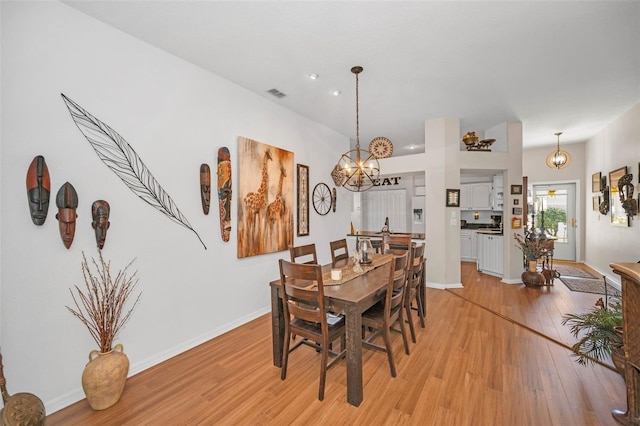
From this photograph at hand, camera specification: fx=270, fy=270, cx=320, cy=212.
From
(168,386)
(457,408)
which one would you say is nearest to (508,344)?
(457,408)

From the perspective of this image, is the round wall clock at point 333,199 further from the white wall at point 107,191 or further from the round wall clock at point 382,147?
the white wall at point 107,191

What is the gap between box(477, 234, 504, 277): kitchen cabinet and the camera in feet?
17.9

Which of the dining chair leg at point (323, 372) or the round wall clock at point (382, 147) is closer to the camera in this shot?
the dining chair leg at point (323, 372)

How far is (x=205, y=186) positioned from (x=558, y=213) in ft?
28.2

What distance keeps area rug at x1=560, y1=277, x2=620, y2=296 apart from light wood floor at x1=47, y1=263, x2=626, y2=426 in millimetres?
2354

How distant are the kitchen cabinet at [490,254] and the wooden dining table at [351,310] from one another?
166 inches

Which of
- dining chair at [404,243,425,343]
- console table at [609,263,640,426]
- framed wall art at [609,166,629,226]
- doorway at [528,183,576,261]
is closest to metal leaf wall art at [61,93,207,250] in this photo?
dining chair at [404,243,425,343]

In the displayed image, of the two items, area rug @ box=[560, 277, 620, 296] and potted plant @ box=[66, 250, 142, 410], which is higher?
potted plant @ box=[66, 250, 142, 410]

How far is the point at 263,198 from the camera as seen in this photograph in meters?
3.65

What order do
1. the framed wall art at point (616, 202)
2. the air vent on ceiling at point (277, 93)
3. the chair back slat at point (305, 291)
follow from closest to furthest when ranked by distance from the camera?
the chair back slat at point (305, 291) → the air vent on ceiling at point (277, 93) → the framed wall art at point (616, 202)

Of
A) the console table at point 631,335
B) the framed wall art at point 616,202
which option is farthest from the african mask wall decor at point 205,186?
the framed wall art at point 616,202

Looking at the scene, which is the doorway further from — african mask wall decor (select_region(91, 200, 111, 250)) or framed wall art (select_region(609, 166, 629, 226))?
african mask wall decor (select_region(91, 200, 111, 250))

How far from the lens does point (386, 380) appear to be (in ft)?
7.31

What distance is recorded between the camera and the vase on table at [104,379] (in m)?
1.89
